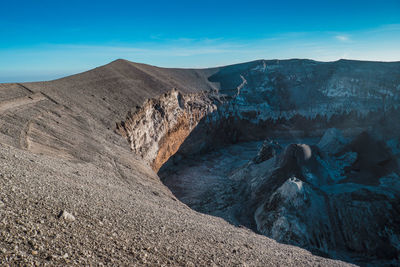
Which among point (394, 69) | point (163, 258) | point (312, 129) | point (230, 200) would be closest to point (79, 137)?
point (163, 258)

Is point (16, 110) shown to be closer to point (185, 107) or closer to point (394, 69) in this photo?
point (185, 107)

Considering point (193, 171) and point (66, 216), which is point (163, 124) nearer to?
point (193, 171)

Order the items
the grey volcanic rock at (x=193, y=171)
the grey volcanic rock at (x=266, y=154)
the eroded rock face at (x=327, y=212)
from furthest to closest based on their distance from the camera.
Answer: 1. the grey volcanic rock at (x=266, y=154)
2. the eroded rock face at (x=327, y=212)
3. the grey volcanic rock at (x=193, y=171)

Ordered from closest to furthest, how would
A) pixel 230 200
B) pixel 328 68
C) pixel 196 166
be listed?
pixel 230 200
pixel 196 166
pixel 328 68

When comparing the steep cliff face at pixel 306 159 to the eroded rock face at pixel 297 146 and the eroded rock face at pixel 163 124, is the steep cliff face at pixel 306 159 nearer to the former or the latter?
the eroded rock face at pixel 297 146

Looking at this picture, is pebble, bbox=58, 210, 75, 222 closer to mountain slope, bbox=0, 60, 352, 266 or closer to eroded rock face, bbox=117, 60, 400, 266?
mountain slope, bbox=0, 60, 352, 266

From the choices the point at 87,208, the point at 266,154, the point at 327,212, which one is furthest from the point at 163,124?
the point at 87,208

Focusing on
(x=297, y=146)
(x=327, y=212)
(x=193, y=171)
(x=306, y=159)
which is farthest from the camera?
(x=193, y=171)

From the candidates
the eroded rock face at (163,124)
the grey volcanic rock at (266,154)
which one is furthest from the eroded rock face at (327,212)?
the eroded rock face at (163,124)

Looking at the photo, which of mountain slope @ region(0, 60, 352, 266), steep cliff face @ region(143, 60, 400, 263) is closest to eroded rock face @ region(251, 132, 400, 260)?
steep cliff face @ region(143, 60, 400, 263)
